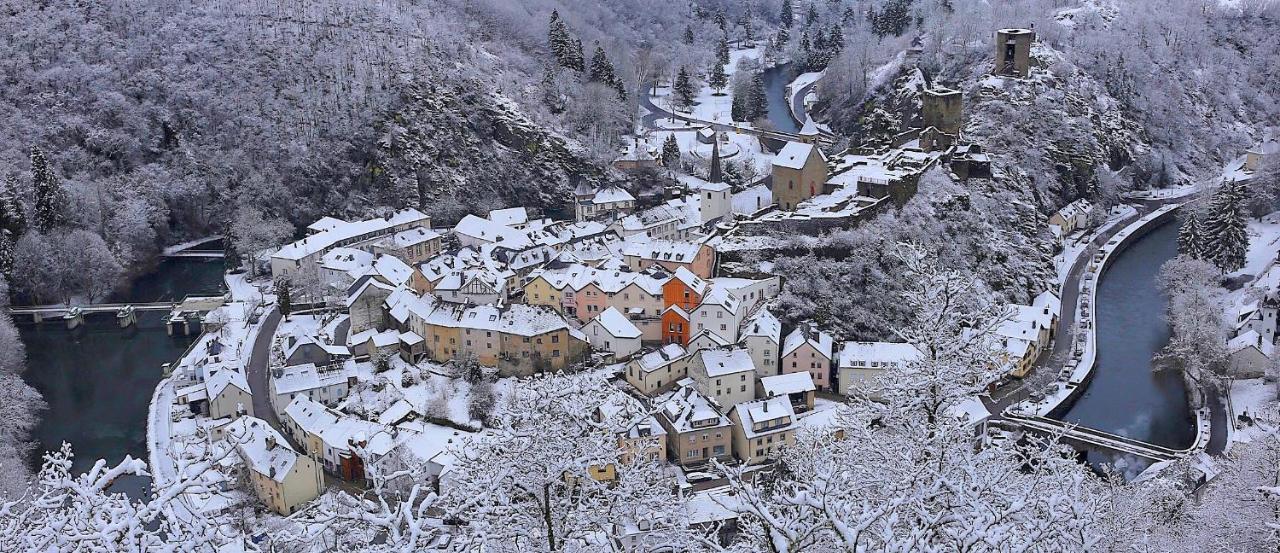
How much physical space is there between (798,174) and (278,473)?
2494cm

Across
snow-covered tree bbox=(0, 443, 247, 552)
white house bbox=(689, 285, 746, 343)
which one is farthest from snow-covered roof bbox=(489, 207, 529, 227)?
snow-covered tree bbox=(0, 443, 247, 552)

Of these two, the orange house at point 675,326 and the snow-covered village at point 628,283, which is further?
the orange house at point 675,326

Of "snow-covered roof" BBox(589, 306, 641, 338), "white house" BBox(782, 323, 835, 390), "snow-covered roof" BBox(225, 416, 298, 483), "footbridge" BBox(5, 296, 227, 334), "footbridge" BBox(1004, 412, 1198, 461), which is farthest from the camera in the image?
"footbridge" BBox(5, 296, 227, 334)

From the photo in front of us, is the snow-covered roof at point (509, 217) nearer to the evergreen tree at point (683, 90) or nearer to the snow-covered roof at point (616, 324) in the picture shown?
the snow-covered roof at point (616, 324)

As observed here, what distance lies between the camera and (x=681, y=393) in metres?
34.3

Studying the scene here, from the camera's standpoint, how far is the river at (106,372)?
35.8 metres

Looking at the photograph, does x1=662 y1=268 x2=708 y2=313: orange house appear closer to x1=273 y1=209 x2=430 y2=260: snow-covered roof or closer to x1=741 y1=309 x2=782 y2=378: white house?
x1=741 y1=309 x2=782 y2=378: white house

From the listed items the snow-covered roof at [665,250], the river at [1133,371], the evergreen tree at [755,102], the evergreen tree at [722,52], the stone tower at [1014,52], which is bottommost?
the river at [1133,371]

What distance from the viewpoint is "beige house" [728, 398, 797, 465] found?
33.1 meters

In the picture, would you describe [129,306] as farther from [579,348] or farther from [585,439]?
[585,439]

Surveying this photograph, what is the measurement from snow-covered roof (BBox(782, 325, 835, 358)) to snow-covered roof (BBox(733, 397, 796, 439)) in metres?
3.91

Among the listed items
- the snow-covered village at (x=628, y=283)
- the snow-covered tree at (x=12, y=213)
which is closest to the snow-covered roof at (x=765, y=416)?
the snow-covered village at (x=628, y=283)

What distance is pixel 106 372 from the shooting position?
4162 centimetres

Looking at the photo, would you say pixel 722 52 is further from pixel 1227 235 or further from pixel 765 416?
pixel 765 416
